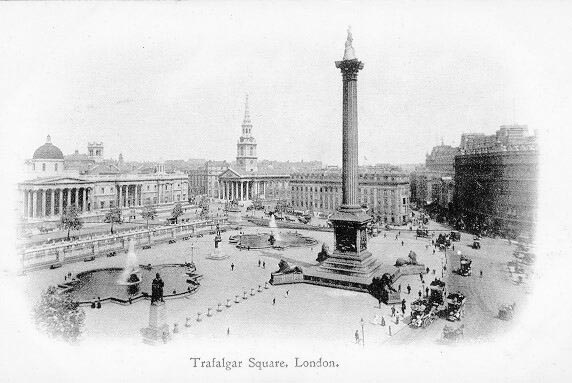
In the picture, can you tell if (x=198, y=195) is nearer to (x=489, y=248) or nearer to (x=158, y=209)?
(x=158, y=209)

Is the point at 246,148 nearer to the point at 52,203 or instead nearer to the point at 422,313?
the point at 52,203

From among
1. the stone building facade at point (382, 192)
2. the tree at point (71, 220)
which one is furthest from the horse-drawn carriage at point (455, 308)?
the tree at point (71, 220)

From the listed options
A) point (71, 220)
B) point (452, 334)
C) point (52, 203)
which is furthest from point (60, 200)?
point (452, 334)

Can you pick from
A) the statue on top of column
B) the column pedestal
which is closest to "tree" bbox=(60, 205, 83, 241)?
the column pedestal

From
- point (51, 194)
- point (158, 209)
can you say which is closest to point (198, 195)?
point (158, 209)

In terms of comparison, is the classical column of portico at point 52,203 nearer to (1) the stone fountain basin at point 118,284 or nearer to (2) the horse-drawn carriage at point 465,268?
(1) the stone fountain basin at point 118,284

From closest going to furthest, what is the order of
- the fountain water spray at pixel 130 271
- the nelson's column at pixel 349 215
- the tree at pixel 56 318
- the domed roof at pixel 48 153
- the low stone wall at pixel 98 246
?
the tree at pixel 56 318 → the nelson's column at pixel 349 215 → the fountain water spray at pixel 130 271 → the low stone wall at pixel 98 246 → the domed roof at pixel 48 153
